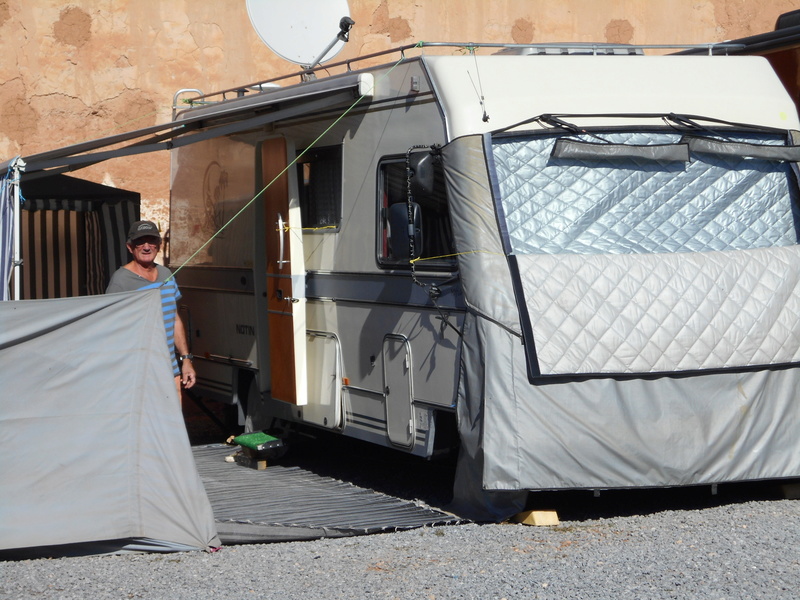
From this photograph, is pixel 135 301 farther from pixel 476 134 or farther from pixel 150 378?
pixel 476 134

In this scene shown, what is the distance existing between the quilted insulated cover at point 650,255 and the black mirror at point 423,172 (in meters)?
0.40

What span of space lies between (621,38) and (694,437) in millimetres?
12373

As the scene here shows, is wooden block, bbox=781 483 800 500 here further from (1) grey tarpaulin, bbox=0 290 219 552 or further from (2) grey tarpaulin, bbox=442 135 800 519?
(1) grey tarpaulin, bbox=0 290 219 552

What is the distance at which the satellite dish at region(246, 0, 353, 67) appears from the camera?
27.9 ft

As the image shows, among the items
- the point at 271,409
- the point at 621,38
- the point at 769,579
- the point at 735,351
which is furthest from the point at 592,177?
the point at 621,38

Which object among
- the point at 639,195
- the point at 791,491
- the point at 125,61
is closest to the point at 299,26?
the point at 639,195

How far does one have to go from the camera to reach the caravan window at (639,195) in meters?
6.31

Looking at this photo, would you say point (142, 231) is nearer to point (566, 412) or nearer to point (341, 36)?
point (341, 36)

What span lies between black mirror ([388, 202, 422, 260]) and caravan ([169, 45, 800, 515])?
0.01m

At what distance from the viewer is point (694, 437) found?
6.09 meters

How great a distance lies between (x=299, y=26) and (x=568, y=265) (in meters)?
3.65

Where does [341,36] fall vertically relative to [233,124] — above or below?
above

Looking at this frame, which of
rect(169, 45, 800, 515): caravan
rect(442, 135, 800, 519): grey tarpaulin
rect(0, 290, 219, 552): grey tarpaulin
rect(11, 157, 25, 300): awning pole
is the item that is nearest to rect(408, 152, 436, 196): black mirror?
rect(169, 45, 800, 515): caravan

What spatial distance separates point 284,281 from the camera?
791 cm
